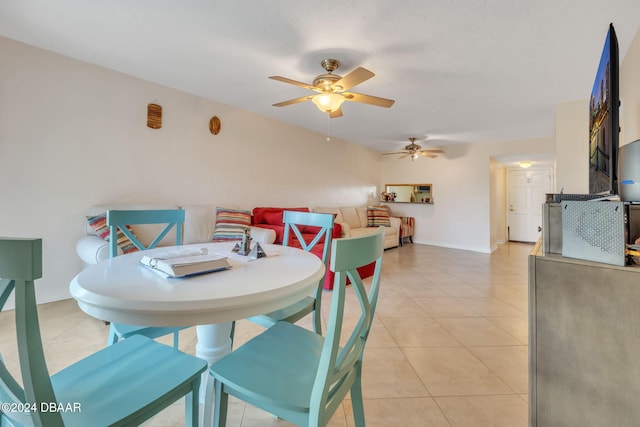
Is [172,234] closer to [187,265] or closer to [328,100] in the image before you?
[328,100]

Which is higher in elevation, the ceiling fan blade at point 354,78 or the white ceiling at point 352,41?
the white ceiling at point 352,41

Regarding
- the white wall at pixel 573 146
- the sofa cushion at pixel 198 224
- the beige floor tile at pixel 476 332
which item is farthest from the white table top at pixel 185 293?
the white wall at pixel 573 146

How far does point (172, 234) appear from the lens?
306 centimetres

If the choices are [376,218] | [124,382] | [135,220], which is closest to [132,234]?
[135,220]

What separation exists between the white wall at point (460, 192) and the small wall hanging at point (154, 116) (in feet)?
17.6

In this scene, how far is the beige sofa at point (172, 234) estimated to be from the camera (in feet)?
7.68

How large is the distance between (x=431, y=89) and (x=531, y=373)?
114 inches

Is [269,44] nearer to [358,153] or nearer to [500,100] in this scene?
[500,100]

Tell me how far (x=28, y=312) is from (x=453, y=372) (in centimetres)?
196

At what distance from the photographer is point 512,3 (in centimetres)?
168

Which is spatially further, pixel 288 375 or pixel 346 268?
pixel 288 375

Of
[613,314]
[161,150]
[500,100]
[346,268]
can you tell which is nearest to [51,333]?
[161,150]

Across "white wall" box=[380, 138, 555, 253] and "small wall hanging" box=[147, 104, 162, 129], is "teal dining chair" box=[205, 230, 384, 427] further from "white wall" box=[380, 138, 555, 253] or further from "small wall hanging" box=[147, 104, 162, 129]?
"white wall" box=[380, 138, 555, 253]

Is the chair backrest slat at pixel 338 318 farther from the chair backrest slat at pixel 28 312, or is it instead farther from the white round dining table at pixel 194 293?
the chair backrest slat at pixel 28 312
